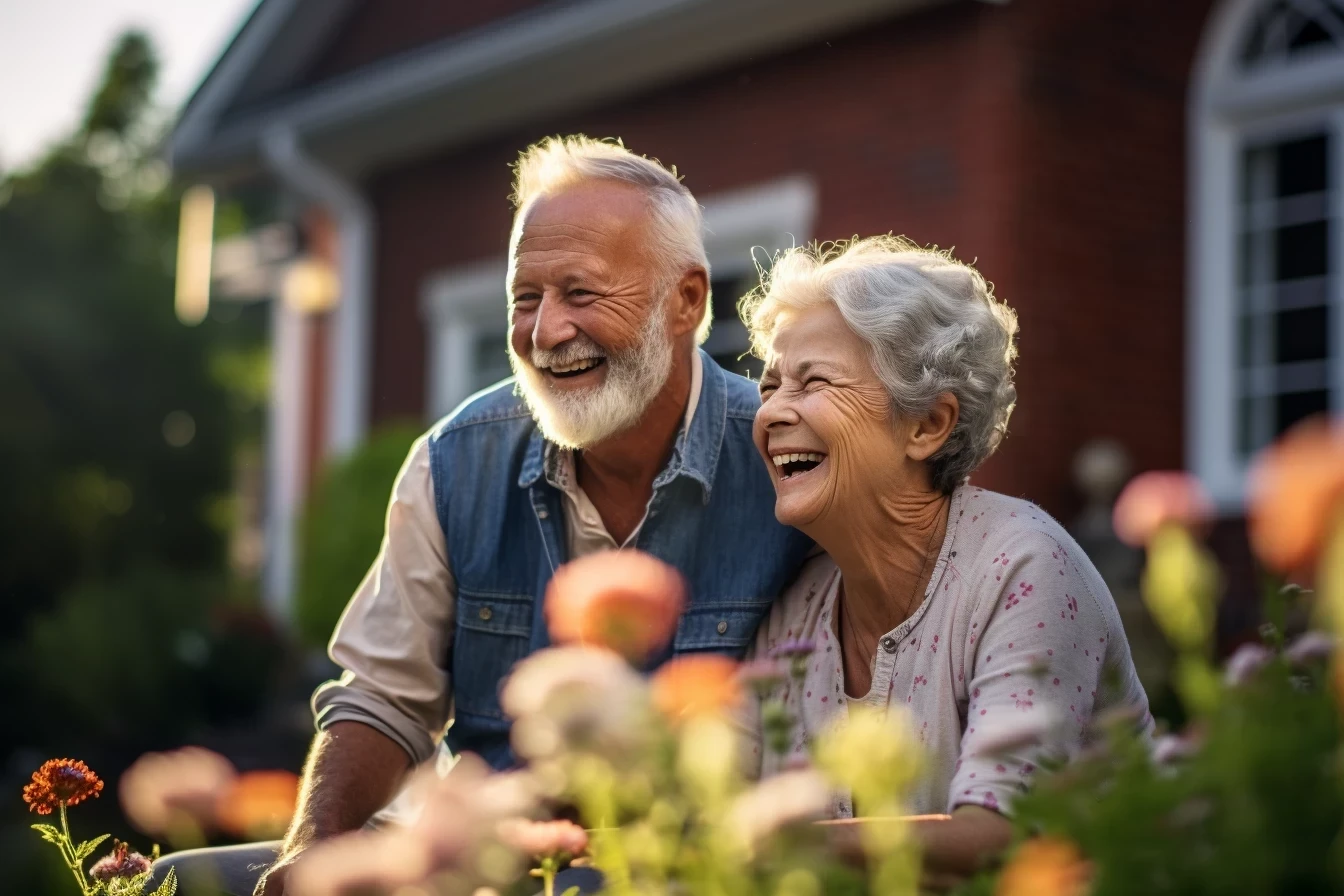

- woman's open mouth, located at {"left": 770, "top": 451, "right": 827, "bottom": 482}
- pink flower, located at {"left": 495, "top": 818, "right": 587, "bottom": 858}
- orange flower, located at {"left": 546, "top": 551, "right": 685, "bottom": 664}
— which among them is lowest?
pink flower, located at {"left": 495, "top": 818, "right": 587, "bottom": 858}

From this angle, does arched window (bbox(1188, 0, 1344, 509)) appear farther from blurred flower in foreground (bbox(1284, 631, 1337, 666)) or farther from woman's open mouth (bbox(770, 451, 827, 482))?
blurred flower in foreground (bbox(1284, 631, 1337, 666))

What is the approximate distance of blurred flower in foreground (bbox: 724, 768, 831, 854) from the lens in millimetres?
1419

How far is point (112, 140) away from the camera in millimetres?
30781

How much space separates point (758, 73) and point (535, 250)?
5.08 m

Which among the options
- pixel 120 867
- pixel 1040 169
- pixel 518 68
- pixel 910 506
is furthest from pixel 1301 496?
pixel 518 68

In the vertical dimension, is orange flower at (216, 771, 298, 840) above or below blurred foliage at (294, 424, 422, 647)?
below

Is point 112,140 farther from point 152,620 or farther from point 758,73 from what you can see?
point 758,73

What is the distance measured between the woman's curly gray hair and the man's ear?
500mm

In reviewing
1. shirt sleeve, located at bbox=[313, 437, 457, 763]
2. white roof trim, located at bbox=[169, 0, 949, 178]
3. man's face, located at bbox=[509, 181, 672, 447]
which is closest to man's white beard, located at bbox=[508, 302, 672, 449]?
man's face, located at bbox=[509, 181, 672, 447]

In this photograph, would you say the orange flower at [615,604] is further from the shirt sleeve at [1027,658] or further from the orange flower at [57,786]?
the orange flower at [57,786]

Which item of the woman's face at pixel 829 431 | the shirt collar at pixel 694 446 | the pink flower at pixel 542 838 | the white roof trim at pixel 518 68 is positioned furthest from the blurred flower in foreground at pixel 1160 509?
the white roof trim at pixel 518 68

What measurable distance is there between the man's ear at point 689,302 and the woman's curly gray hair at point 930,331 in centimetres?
50

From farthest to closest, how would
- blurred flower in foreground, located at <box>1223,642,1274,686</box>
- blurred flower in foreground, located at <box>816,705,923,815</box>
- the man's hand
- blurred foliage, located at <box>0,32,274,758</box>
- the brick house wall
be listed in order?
1. blurred foliage, located at <box>0,32,274,758</box>
2. the brick house wall
3. the man's hand
4. blurred flower in foreground, located at <box>1223,642,1274,686</box>
5. blurred flower in foreground, located at <box>816,705,923,815</box>

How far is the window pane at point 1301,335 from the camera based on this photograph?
699 cm
